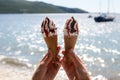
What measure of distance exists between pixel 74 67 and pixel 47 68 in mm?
386

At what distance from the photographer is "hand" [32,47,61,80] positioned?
4844 millimetres

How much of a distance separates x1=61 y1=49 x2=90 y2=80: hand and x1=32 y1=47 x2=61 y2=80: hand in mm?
130

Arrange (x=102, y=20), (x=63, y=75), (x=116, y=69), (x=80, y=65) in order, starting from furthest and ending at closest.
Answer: (x=102, y=20) → (x=116, y=69) → (x=63, y=75) → (x=80, y=65)

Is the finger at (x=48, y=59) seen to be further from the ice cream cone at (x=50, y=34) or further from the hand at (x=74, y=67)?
the hand at (x=74, y=67)

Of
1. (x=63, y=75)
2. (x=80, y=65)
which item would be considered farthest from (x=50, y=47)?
(x=63, y=75)

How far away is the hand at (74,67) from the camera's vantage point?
4805 millimetres

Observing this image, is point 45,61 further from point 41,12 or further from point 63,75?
point 41,12

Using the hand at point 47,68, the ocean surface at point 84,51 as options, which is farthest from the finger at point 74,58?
the ocean surface at point 84,51

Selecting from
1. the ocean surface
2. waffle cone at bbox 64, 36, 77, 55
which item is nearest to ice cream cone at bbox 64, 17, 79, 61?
waffle cone at bbox 64, 36, 77, 55

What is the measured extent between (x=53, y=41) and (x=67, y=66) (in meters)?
0.41

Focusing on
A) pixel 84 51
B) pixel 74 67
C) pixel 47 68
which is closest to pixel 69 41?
pixel 74 67

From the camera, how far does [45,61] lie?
502 cm

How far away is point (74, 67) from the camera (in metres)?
5.10

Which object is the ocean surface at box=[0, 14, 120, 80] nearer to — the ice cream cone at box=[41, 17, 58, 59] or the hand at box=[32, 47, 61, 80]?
the ice cream cone at box=[41, 17, 58, 59]
